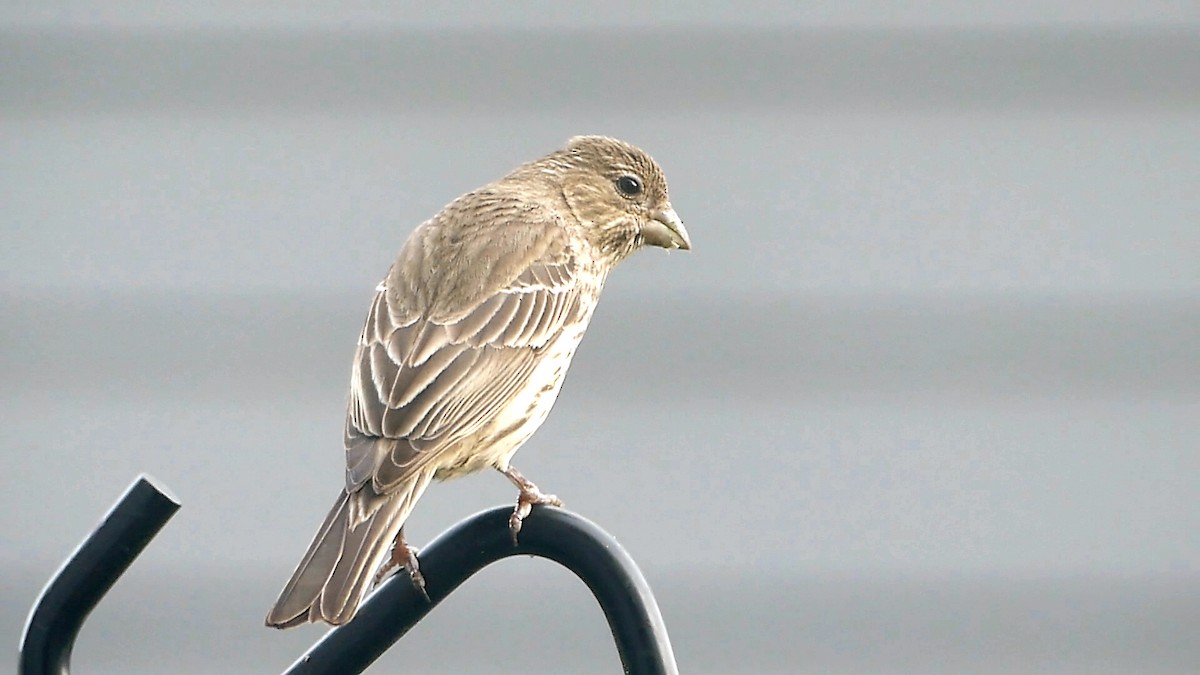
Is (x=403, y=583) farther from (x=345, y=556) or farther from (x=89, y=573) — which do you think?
(x=89, y=573)

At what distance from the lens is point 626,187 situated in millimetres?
5484

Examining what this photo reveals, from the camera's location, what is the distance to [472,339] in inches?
175

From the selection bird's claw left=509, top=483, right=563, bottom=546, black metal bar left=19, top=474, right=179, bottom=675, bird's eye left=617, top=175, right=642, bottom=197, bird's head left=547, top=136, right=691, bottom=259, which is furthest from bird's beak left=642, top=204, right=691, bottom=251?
black metal bar left=19, top=474, right=179, bottom=675

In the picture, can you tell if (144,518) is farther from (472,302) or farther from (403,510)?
(472,302)

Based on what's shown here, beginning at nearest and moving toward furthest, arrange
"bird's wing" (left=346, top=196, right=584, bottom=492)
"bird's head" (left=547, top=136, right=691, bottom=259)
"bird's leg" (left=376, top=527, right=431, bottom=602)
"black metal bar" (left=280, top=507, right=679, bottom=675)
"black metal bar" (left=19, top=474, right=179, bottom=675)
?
"black metal bar" (left=19, top=474, right=179, bottom=675)
"black metal bar" (left=280, top=507, right=679, bottom=675)
"bird's leg" (left=376, top=527, right=431, bottom=602)
"bird's wing" (left=346, top=196, right=584, bottom=492)
"bird's head" (left=547, top=136, right=691, bottom=259)

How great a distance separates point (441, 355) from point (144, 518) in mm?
1603

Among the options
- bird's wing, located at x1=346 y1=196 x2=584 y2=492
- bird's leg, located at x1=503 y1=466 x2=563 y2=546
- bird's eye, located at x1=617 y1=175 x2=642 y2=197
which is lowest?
bird's leg, located at x1=503 y1=466 x2=563 y2=546

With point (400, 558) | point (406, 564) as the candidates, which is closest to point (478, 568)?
point (406, 564)

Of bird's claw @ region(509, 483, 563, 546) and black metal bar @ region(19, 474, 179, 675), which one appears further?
bird's claw @ region(509, 483, 563, 546)

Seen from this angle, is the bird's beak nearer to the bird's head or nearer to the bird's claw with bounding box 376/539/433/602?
the bird's head

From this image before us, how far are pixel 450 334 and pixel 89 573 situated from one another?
5.66ft

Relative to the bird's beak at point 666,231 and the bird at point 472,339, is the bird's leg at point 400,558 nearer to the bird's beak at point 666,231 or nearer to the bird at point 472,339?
the bird at point 472,339

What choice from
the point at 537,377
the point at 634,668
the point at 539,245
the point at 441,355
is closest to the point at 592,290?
the point at 539,245

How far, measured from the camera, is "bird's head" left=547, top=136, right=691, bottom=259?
544 cm
